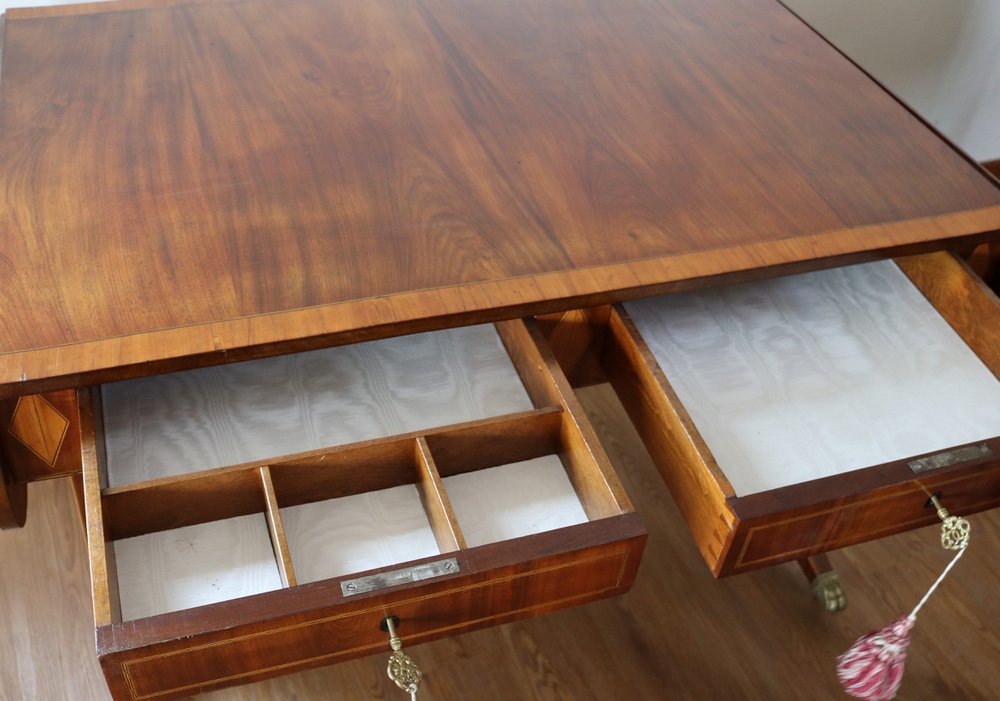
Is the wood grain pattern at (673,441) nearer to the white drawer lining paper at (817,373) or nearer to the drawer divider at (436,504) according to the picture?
the white drawer lining paper at (817,373)

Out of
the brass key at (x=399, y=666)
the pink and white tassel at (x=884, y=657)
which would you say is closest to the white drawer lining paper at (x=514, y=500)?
the brass key at (x=399, y=666)

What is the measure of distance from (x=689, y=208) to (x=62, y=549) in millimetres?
891

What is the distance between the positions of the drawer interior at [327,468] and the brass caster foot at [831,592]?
55cm

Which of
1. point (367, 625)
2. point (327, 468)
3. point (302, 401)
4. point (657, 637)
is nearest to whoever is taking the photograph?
point (367, 625)

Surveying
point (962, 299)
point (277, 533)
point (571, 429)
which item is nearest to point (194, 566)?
point (277, 533)

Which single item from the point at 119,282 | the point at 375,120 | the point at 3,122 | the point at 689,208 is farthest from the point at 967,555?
the point at 3,122

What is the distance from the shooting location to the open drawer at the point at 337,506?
67 centimetres

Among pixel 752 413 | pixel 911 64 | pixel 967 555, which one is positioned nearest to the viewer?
pixel 752 413

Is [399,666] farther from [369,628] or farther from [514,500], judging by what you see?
[514,500]

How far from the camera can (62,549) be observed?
124cm

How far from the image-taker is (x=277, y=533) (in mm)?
727

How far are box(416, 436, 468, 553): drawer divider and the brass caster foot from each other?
0.65 meters

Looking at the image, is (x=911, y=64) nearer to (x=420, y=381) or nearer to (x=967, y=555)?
(x=967, y=555)

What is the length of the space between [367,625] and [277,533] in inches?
3.8
